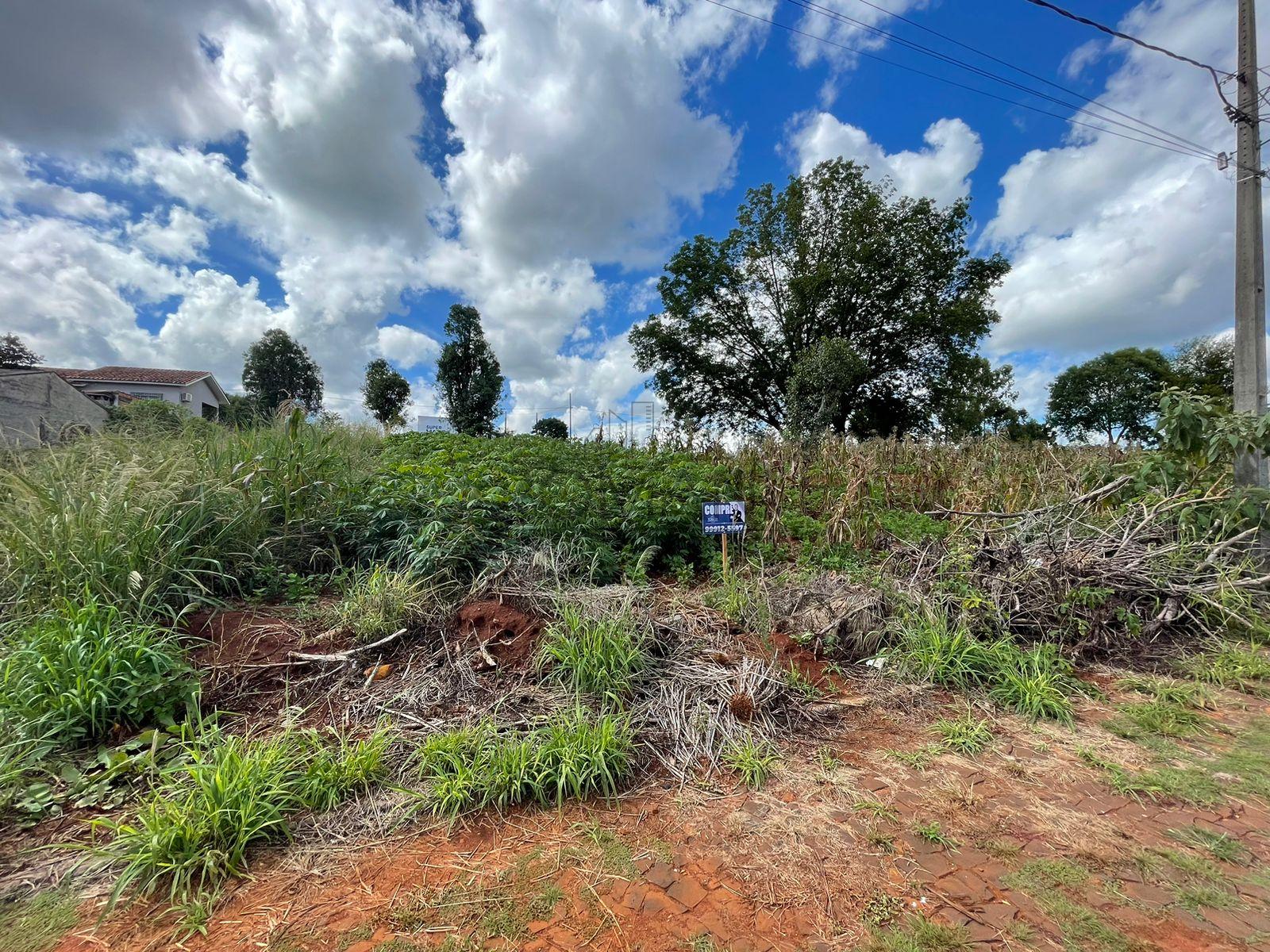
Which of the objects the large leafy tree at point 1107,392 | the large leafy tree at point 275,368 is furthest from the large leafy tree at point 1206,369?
the large leafy tree at point 275,368

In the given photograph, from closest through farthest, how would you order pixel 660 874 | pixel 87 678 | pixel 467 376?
pixel 660 874, pixel 87 678, pixel 467 376

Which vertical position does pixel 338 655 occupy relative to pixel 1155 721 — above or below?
above

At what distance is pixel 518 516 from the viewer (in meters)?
4.04

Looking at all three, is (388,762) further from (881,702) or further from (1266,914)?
(1266,914)

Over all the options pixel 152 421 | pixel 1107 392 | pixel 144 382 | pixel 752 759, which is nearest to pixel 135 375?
pixel 144 382

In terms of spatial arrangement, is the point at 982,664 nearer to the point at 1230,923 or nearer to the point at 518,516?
the point at 1230,923

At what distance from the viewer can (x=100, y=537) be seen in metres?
2.79

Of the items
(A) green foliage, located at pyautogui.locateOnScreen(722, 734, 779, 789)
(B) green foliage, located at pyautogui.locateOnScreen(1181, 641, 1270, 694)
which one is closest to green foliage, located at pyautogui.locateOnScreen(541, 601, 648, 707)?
(A) green foliage, located at pyautogui.locateOnScreen(722, 734, 779, 789)

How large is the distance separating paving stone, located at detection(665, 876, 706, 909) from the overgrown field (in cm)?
51

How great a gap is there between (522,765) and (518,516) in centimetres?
226

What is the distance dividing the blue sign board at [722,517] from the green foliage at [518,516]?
60 centimetres

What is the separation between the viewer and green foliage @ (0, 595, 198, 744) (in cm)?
208

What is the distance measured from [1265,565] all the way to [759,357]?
17.1m

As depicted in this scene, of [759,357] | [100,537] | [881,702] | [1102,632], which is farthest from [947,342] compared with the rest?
[100,537]
